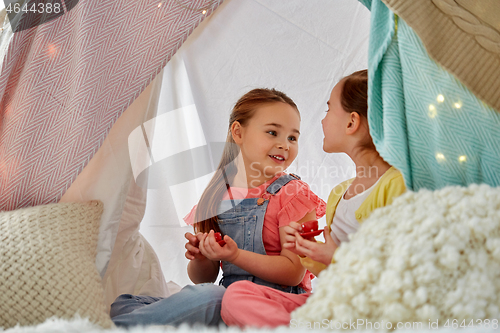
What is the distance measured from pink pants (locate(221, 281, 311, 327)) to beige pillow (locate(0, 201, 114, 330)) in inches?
9.5

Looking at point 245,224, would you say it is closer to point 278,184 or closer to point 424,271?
point 278,184

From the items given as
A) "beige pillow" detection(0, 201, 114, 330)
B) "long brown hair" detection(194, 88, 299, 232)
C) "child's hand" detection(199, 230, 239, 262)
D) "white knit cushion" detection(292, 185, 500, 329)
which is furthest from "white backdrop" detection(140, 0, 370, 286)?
"white knit cushion" detection(292, 185, 500, 329)

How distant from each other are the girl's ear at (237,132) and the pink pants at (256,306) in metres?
0.54

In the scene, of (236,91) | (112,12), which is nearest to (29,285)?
(112,12)

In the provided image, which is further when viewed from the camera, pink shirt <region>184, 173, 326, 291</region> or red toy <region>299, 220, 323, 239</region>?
pink shirt <region>184, 173, 326, 291</region>

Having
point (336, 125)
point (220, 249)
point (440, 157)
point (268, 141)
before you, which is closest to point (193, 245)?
point (220, 249)

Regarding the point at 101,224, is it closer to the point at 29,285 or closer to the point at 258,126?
the point at 29,285

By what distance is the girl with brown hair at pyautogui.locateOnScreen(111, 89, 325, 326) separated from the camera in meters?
1.04

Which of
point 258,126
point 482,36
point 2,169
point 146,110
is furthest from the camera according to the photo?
point 258,126

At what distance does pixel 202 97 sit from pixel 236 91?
117mm

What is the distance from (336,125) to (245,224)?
40 centimetres

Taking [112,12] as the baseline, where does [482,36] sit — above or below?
above

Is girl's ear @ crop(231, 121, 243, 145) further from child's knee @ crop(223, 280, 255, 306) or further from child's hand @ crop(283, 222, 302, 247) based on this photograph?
child's knee @ crop(223, 280, 255, 306)

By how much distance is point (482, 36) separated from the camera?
71 cm
